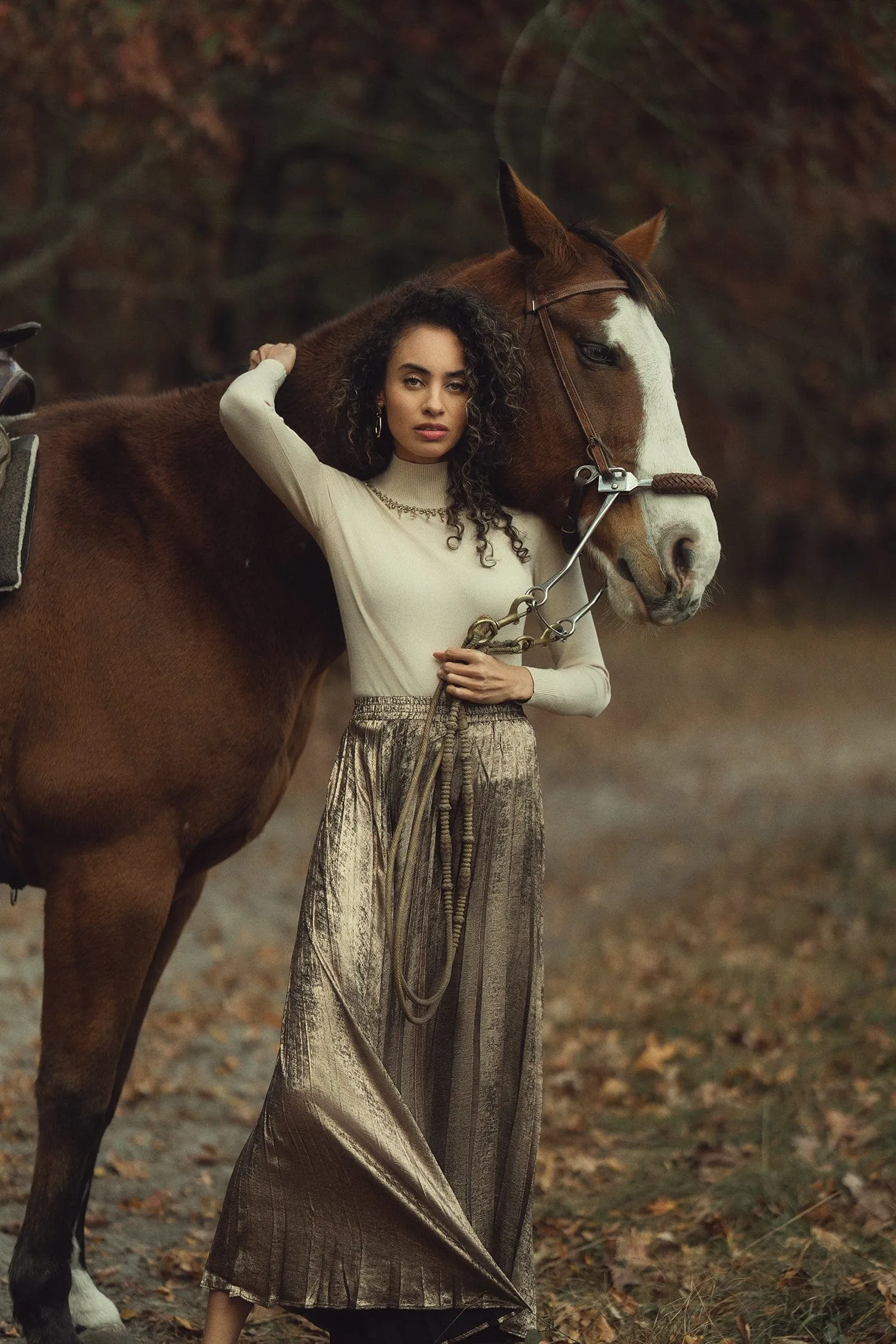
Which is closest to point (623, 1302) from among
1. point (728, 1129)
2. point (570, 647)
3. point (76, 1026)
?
point (728, 1129)

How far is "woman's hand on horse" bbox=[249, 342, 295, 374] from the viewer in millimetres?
2965

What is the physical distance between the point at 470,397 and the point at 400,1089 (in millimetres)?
1322

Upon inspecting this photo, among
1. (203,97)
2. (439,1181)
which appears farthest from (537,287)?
(203,97)

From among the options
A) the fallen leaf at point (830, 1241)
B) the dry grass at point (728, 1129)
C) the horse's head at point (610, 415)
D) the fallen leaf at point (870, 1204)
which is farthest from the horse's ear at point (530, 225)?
the fallen leaf at point (870, 1204)

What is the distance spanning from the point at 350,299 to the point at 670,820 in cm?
467

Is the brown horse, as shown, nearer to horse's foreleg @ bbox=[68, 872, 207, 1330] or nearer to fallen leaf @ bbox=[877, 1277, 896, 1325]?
horse's foreleg @ bbox=[68, 872, 207, 1330]

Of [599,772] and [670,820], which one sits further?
[599,772]

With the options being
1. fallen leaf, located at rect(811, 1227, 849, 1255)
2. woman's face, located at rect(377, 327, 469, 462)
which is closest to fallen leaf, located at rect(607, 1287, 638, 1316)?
fallen leaf, located at rect(811, 1227, 849, 1255)

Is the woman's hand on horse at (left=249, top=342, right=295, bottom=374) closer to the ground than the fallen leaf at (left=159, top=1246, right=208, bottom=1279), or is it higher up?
higher up

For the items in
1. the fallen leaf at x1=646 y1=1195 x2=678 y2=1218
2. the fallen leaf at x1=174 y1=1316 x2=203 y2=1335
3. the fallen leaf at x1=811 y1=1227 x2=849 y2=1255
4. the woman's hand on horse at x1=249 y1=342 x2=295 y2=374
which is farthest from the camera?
the fallen leaf at x1=646 y1=1195 x2=678 y2=1218

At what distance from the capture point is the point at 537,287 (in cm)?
285

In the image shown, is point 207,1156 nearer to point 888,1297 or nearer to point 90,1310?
point 90,1310

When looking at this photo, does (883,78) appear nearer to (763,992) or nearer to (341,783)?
(763,992)

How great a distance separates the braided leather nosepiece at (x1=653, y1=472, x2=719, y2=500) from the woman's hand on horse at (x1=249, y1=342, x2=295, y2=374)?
826 mm
